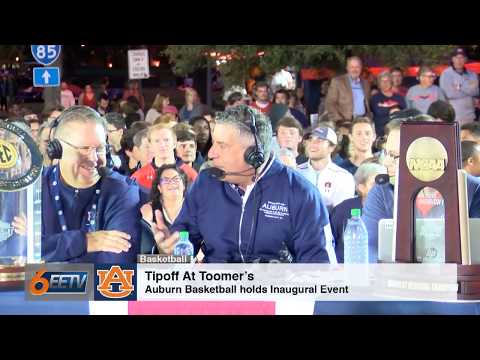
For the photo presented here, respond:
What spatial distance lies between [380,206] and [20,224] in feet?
6.35

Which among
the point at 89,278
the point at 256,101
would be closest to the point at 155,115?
the point at 256,101

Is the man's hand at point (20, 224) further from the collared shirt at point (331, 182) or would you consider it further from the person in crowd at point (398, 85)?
the person in crowd at point (398, 85)

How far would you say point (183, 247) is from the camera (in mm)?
6082

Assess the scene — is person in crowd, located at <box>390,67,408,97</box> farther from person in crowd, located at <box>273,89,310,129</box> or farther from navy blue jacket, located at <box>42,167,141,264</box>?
navy blue jacket, located at <box>42,167,141,264</box>

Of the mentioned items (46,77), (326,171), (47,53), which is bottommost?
(326,171)

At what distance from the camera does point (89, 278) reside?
19.9ft

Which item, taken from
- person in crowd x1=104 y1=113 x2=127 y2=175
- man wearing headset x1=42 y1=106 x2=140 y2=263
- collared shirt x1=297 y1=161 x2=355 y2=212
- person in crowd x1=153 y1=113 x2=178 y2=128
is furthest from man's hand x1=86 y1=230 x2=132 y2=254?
collared shirt x1=297 y1=161 x2=355 y2=212

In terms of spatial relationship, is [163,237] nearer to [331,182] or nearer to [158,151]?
[158,151]

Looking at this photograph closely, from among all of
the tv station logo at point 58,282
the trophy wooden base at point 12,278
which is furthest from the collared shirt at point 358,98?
the trophy wooden base at point 12,278

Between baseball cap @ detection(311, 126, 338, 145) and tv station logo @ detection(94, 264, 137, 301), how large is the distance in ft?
4.04

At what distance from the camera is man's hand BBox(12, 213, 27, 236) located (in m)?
6.06

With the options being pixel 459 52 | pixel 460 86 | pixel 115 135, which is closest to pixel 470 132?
pixel 460 86

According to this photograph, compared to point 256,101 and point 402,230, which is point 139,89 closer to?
point 256,101

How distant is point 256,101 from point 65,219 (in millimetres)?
1212
